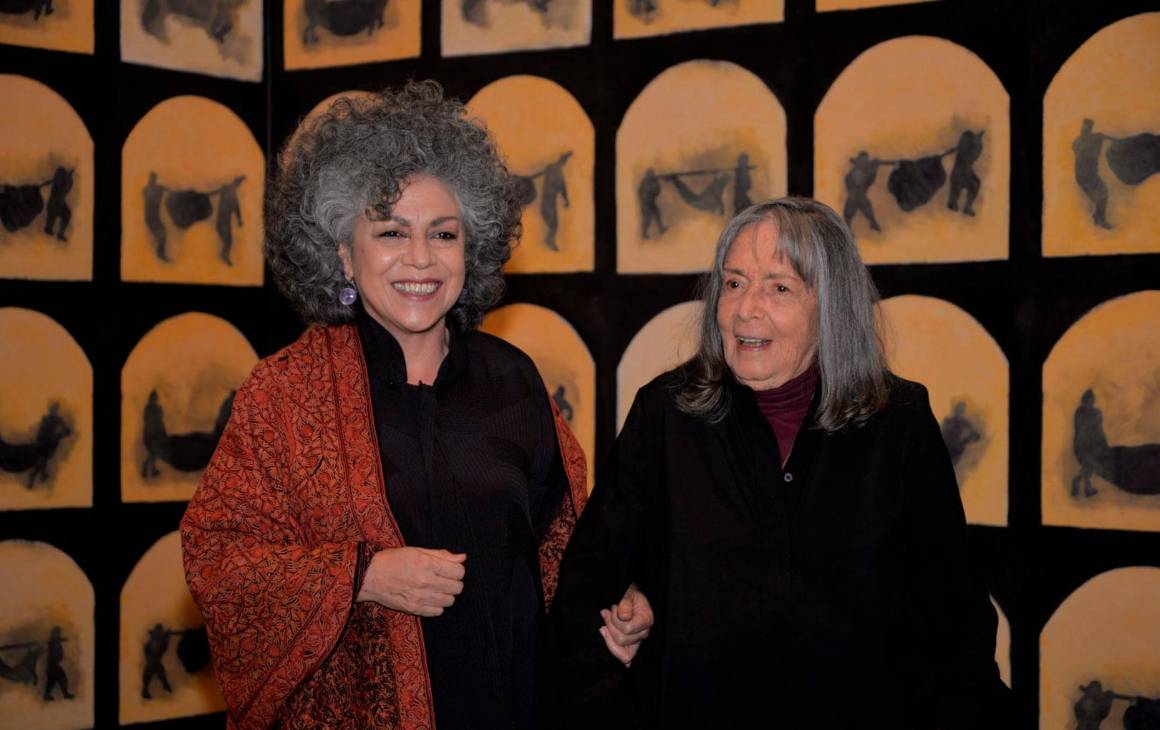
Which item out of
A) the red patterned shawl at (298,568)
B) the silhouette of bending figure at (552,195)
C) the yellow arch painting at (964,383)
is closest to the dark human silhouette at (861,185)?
the yellow arch painting at (964,383)

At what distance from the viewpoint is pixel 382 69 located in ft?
11.6

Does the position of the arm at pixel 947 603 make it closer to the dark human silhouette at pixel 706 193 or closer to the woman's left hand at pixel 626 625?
the woman's left hand at pixel 626 625

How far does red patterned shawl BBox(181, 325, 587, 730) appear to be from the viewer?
73.3 inches

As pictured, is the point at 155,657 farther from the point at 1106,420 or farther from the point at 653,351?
the point at 1106,420

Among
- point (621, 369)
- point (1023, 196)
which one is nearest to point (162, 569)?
point (621, 369)

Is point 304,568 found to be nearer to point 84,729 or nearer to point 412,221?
point 412,221

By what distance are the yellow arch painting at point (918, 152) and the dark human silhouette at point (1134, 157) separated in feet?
0.76

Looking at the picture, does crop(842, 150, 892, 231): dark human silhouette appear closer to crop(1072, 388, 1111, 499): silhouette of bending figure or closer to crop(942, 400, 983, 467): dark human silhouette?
crop(942, 400, 983, 467): dark human silhouette

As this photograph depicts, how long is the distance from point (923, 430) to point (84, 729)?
2.51 metres

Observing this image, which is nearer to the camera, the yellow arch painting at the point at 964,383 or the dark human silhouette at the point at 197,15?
the yellow arch painting at the point at 964,383

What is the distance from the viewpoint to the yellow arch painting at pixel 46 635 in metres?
3.13

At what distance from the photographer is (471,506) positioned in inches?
78.7

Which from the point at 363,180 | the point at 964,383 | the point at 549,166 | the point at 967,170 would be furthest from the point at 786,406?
the point at 549,166

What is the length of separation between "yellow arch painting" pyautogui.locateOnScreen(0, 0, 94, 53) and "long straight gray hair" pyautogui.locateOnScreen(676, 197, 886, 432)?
2.16m
